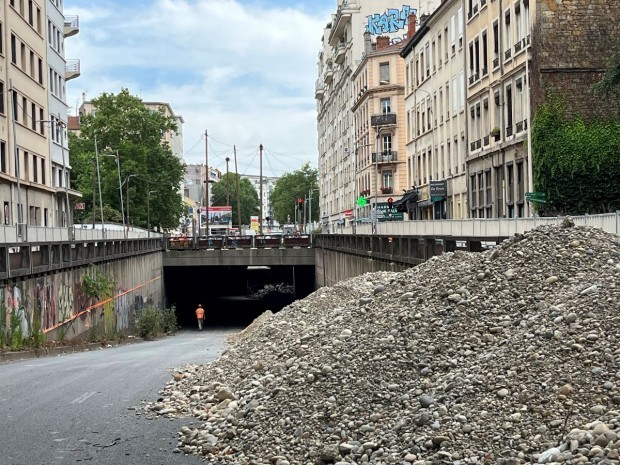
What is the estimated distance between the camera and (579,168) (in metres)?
41.8

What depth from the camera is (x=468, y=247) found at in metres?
26.3

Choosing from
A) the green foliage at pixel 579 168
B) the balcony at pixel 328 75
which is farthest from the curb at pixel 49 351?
the balcony at pixel 328 75

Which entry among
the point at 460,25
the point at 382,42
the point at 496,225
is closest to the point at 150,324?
the point at 496,225

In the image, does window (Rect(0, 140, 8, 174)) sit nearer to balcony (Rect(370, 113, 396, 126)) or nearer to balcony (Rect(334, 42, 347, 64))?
balcony (Rect(370, 113, 396, 126))

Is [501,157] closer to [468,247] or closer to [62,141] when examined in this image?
[468,247]

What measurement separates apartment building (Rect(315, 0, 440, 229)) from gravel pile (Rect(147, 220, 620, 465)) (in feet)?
270

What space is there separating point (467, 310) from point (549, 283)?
1229mm

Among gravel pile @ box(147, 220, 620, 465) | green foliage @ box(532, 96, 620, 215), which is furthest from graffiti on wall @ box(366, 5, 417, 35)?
gravel pile @ box(147, 220, 620, 465)

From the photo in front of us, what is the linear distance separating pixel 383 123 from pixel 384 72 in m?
5.78

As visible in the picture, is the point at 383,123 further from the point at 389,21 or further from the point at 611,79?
the point at 611,79

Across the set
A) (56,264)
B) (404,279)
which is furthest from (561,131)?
(404,279)

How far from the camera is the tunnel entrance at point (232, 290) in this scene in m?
76.1

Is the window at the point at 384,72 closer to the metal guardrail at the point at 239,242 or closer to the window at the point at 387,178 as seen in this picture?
the window at the point at 387,178

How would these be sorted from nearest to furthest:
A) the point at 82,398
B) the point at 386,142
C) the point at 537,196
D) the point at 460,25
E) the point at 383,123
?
1. the point at 82,398
2. the point at 537,196
3. the point at 460,25
4. the point at 383,123
5. the point at 386,142
